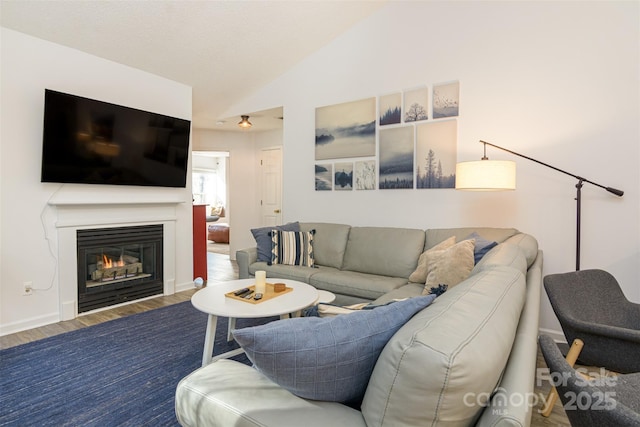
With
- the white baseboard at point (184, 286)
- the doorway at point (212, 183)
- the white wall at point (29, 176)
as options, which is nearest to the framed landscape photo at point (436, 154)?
the white baseboard at point (184, 286)

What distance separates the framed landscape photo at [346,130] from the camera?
385 centimetres

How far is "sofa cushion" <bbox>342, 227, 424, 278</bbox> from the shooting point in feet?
10.4

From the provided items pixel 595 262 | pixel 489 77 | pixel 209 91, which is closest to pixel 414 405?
pixel 595 262

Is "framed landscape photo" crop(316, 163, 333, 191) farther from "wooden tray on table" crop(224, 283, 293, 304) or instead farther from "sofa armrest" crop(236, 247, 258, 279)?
"wooden tray on table" crop(224, 283, 293, 304)

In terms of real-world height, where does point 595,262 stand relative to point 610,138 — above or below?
below

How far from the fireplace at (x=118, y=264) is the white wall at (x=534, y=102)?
99.0 inches

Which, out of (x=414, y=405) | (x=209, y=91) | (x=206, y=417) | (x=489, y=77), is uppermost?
(x=209, y=91)

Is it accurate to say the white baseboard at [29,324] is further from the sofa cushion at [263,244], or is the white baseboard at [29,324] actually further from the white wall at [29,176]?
the sofa cushion at [263,244]

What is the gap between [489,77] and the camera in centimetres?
312

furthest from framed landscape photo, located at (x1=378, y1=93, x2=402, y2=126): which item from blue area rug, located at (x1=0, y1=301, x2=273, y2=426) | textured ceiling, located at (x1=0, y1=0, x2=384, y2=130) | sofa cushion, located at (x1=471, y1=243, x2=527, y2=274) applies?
blue area rug, located at (x1=0, y1=301, x2=273, y2=426)

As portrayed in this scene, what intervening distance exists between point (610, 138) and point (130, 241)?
15.2 feet

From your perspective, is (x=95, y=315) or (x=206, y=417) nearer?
(x=206, y=417)

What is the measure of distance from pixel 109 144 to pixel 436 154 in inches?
131

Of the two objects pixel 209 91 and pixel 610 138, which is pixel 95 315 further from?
pixel 610 138
